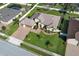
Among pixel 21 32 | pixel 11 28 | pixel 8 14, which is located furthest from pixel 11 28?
pixel 8 14

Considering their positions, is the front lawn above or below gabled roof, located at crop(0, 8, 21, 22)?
below

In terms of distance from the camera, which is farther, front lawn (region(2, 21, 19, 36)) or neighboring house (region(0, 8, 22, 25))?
neighboring house (region(0, 8, 22, 25))

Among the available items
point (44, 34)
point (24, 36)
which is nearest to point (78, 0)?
point (44, 34)

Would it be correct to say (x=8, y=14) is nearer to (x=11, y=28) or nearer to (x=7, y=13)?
(x=7, y=13)

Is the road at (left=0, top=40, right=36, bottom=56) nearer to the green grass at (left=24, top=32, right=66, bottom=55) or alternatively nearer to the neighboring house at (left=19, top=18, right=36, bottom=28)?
the green grass at (left=24, top=32, right=66, bottom=55)

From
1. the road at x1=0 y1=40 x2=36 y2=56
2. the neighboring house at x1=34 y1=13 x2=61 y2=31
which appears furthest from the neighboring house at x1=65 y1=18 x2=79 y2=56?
the road at x1=0 y1=40 x2=36 y2=56

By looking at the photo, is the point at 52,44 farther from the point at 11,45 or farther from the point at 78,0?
the point at 78,0
